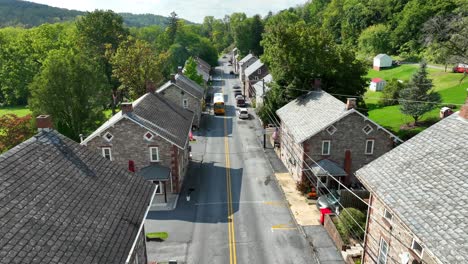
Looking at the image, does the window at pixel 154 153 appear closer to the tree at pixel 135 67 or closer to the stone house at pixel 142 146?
the stone house at pixel 142 146

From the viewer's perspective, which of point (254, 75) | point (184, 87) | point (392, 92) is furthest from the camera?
point (254, 75)

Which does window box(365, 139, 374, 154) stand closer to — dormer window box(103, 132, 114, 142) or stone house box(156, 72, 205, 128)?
dormer window box(103, 132, 114, 142)

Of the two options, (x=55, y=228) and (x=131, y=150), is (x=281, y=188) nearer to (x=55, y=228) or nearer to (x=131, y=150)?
(x=131, y=150)

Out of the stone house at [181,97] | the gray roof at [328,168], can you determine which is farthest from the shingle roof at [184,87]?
the gray roof at [328,168]

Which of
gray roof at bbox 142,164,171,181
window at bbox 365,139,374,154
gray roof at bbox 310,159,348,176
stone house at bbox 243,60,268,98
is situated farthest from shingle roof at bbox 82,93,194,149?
stone house at bbox 243,60,268,98

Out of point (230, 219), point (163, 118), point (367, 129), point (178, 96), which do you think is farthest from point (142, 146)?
point (178, 96)

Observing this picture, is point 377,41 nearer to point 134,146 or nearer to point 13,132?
point 134,146
